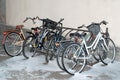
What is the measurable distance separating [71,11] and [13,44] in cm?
245

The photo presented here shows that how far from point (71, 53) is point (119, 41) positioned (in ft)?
6.89

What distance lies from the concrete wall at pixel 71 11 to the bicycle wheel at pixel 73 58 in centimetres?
181

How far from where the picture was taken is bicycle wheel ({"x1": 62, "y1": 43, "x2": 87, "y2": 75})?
25.5 ft

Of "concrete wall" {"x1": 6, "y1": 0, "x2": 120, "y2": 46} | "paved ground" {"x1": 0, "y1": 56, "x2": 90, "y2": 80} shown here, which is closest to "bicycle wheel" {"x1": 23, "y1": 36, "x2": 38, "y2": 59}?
"paved ground" {"x1": 0, "y1": 56, "x2": 90, "y2": 80}

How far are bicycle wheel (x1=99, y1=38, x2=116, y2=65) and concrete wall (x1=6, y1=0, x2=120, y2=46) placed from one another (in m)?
0.30

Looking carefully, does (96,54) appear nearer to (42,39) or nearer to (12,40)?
(42,39)

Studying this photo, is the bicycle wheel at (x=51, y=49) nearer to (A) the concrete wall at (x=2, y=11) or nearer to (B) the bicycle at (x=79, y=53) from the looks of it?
(B) the bicycle at (x=79, y=53)

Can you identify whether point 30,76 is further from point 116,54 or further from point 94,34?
point 116,54

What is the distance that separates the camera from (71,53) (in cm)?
788

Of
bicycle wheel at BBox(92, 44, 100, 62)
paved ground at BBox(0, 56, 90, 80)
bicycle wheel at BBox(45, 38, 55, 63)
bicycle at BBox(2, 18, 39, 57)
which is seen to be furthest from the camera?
bicycle at BBox(2, 18, 39, 57)

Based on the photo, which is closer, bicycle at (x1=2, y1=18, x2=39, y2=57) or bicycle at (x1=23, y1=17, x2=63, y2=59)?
bicycle at (x1=23, y1=17, x2=63, y2=59)

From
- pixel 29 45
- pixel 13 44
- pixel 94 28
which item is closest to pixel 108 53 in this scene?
pixel 94 28

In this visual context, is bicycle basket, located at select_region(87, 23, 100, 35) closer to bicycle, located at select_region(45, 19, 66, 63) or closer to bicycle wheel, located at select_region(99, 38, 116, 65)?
bicycle wheel, located at select_region(99, 38, 116, 65)

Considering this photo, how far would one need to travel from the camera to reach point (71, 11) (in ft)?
35.6
